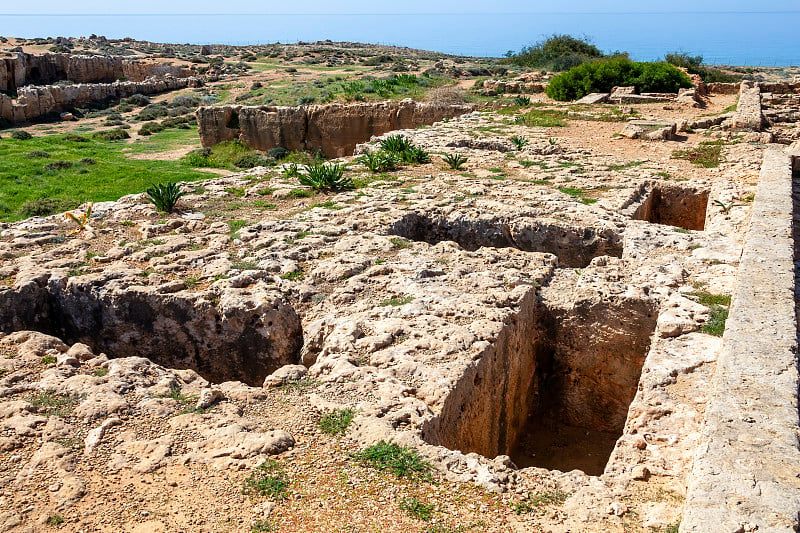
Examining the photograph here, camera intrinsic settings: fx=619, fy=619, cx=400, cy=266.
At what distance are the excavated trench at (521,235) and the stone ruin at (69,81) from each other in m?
27.5

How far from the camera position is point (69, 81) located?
127ft

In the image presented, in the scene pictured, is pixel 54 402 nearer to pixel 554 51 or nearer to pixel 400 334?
pixel 400 334

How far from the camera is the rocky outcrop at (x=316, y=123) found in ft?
60.8

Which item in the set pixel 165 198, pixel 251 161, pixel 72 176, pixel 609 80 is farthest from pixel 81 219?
pixel 609 80

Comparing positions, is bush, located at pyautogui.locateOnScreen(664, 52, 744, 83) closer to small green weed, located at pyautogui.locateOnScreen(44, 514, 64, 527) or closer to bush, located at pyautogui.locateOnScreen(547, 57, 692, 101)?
bush, located at pyautogui.locateOnScreen(547, 57, 692, 101)

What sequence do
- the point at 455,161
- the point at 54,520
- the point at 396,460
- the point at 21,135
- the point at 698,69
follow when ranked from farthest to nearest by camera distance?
the point at 698,69 → the point at 21,135 → the point at 455,161 → the point at 396,460 → the point at 54,520

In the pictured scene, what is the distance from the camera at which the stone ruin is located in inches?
1155

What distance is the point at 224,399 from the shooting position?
4.47 metres

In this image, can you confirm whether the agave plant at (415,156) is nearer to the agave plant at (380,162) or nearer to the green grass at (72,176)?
the agave plant at (380,162)

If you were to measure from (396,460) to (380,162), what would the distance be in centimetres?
717

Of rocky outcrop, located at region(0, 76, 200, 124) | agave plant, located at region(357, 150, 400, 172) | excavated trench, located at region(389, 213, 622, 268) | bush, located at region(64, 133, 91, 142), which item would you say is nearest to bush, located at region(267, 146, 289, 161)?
bush, located at region(64, 133, 91, 142)

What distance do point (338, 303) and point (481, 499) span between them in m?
2.65

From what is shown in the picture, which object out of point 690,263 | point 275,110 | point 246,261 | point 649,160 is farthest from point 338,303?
point 275,110

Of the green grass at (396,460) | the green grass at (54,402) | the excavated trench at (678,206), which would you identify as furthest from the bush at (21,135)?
the green grass at (396,460)
